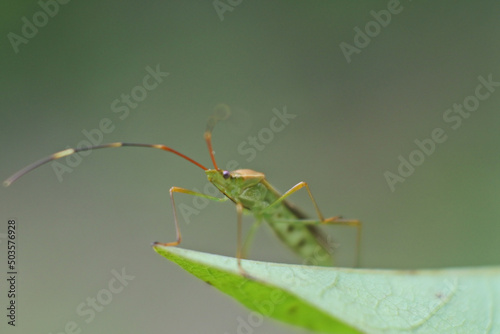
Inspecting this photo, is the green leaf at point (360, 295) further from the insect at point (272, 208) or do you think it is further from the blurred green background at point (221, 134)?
the blurred green background at point (221, 134)

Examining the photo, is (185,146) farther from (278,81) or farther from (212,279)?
(212,279)

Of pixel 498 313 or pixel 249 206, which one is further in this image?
pixel 249 206

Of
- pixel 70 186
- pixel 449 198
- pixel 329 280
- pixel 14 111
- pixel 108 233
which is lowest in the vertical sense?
pixel 449 198

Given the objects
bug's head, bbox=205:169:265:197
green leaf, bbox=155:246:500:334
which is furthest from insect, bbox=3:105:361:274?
green leaf, bbox=155:246:500:334

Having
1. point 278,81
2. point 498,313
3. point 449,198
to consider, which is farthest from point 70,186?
point 498,313

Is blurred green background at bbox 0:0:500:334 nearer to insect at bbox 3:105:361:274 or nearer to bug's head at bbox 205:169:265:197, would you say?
insect at bbox 3:105:361:274

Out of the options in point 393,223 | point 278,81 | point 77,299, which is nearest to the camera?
point 77,299

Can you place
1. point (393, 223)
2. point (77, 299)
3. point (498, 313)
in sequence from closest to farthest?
point (498, 313) < point (77, 299) < point (393, 223)

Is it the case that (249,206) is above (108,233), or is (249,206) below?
below
